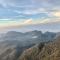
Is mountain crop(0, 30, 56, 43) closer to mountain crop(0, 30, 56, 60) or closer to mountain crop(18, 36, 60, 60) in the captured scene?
mountain crop(0, 30, 56, 60)

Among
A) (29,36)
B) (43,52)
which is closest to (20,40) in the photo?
(29,36)

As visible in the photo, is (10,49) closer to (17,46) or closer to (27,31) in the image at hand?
(17,46)

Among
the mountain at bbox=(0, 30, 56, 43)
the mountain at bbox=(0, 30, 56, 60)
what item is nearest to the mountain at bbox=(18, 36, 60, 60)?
the mountain at bbox=(0, 30, 56, 60)

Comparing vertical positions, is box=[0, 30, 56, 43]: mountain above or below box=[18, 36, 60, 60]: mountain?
above

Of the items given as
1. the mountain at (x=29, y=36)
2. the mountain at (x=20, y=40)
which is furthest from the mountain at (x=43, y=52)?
the mountain at (x=29, y=36)

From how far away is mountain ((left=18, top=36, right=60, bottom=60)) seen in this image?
38.1 ft

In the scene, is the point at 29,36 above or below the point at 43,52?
above

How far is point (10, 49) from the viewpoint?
11727 millimetres

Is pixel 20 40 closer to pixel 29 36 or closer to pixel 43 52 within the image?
pixel 29 36

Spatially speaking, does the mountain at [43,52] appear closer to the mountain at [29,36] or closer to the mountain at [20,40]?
the mountain at [20,40]

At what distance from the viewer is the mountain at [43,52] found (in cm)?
1161

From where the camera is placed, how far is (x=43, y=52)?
12188 millimetres

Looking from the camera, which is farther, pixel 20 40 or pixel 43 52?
pixel 43 52

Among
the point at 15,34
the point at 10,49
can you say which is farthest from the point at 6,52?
the point at 15,34
